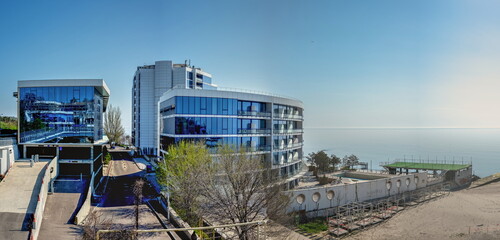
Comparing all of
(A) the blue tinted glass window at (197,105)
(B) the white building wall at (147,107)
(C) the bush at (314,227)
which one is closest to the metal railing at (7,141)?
(A) the blue tinted glass window at (197,105)

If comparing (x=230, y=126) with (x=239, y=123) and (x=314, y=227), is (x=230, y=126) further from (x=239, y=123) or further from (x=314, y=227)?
(x=314, y=227)

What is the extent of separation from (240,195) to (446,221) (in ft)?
93.4

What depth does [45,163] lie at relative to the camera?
2730 centimetres

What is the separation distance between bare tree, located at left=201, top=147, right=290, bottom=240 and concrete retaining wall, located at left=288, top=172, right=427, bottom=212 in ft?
25.5

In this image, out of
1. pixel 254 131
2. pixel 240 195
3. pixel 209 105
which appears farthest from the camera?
pixel 254 131

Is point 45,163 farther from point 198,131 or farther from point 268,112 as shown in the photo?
point 268,112

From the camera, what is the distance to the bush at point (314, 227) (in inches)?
1158

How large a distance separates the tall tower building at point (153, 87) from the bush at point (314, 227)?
47.8 metres

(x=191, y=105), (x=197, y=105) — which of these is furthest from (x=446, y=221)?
(x=191, y=105)

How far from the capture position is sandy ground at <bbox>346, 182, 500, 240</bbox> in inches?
1130

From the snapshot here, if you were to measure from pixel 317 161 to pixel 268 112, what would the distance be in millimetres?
19701

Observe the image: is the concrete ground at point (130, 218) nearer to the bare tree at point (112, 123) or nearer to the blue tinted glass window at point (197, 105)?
the blue tinted glass window at point (197, 105)

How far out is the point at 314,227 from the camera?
1194 inches

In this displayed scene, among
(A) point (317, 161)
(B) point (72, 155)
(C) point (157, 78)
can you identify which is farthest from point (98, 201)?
(C) point (157, 78)
